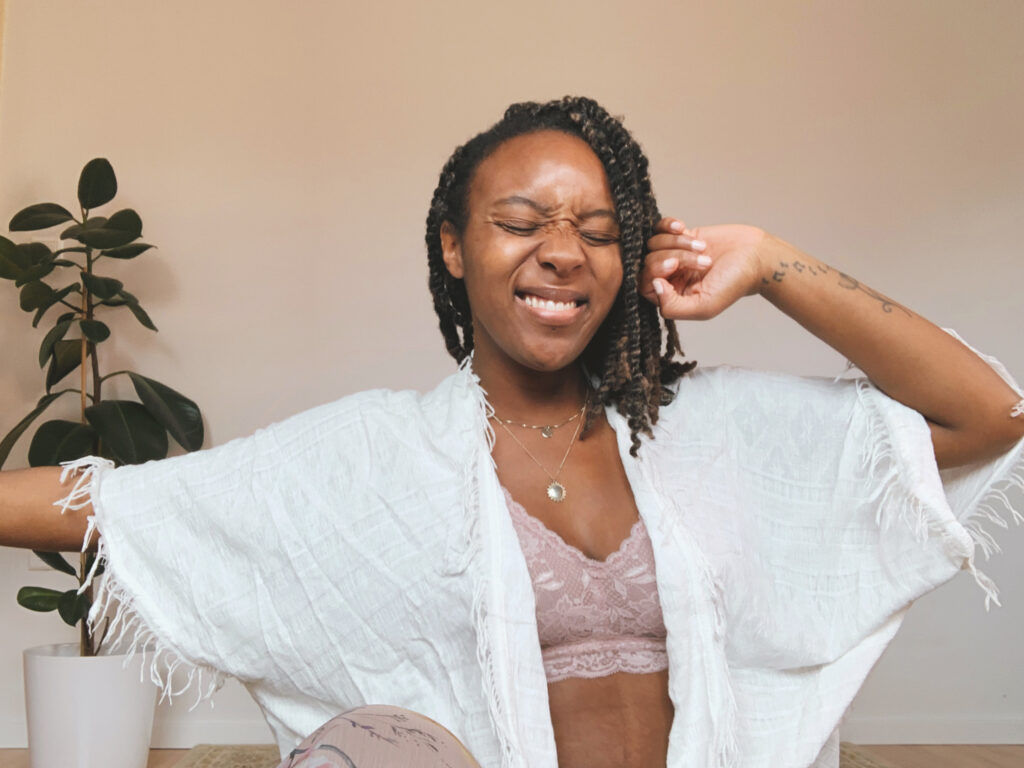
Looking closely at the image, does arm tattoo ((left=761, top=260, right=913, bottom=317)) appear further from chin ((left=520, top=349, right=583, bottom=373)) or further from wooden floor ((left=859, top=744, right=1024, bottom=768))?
wooden floor ((left=859, top=744, right=1024, bottom=768))

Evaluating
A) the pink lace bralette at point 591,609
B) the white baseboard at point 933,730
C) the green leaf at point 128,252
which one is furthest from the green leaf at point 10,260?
the pink lace bralette at point 591,609

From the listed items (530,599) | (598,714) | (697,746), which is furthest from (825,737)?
(530,599)

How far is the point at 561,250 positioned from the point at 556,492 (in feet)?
1.16

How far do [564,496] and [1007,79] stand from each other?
9.03ft

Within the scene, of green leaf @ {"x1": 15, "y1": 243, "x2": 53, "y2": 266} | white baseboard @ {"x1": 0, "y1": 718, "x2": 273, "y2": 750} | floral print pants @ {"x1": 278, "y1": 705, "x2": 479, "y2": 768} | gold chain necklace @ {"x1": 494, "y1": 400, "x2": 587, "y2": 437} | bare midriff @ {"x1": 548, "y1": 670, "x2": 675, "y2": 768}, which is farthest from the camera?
white baseboard @ {"x1": 0, "y1": 718, "x2": 273, "y2": 750}

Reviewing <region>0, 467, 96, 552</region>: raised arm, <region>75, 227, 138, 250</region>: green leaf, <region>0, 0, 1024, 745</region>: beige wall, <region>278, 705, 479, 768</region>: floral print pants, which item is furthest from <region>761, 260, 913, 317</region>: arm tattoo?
<region>75, 227, 138, 250</region>: green leaf

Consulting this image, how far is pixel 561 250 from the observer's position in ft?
4.52

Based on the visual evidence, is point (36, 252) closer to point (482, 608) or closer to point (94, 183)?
point (94, 183)

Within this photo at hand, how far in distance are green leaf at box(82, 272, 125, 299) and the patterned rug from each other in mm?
1381

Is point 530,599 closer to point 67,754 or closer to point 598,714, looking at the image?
point 598,714

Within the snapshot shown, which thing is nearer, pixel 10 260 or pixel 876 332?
pixel 876 332

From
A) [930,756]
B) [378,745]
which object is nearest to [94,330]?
[378,745]

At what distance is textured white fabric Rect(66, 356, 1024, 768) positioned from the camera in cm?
128

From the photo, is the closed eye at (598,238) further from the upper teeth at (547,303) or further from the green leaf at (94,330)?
the green leaf at (94,330)
